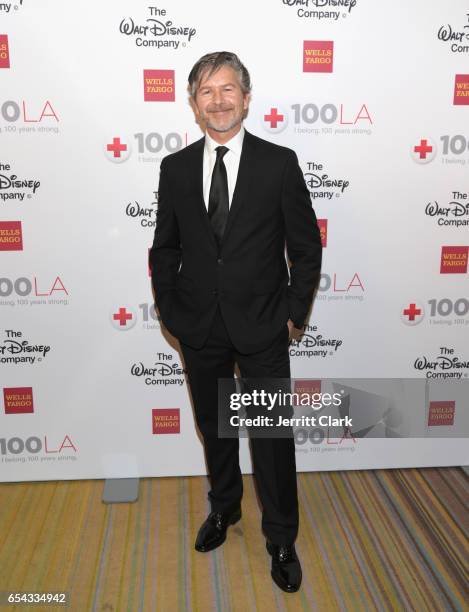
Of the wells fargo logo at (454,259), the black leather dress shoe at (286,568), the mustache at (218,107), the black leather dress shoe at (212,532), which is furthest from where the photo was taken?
the wells fargo logo at (454,259)

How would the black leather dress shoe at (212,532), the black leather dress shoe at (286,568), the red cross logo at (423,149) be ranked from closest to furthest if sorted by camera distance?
the black leather dress shoe at (286,568) < the black leather dress shoe at (212,532) < the red cross logo at (423,149)

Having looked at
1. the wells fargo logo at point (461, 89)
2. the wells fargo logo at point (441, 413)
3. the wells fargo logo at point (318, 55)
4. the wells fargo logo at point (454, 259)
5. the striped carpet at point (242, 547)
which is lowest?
the striped carpet at point (242, 547)

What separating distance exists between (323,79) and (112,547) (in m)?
2.13

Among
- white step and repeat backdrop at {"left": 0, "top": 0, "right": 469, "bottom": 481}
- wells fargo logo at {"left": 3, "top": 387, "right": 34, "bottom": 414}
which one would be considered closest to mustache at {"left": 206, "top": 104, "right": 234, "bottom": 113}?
white step and repeat backdrop at {"left": 0, "top": 0, "right": 469, "bottom": 481}

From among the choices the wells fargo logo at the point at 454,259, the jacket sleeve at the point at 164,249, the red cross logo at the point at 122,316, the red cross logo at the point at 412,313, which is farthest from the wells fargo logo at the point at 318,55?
the red cross logo at the point at 122,316

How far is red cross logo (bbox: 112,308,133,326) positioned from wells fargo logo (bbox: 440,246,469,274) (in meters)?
1.46

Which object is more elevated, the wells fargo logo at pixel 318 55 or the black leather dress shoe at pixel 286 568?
the wells fargo logo at pixel 318 55

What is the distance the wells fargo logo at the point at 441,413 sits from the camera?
3197 millimetres

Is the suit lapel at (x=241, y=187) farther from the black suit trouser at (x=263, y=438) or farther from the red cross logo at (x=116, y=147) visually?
the red cross logo at (x=116, y=147)

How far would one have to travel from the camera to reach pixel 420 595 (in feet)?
7.74

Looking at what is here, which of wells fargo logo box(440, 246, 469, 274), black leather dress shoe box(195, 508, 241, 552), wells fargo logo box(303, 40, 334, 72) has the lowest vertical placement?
black leather dress shoe box(195, 508, 241, 552)

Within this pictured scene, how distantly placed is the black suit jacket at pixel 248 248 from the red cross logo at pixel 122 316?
0.52 meters

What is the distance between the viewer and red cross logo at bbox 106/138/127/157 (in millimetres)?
2758

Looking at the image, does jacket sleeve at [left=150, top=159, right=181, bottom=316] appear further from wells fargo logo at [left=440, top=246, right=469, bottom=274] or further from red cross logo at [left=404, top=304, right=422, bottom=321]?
wells fargo logo at [left=440, top=246, right=469, bottom=274]
